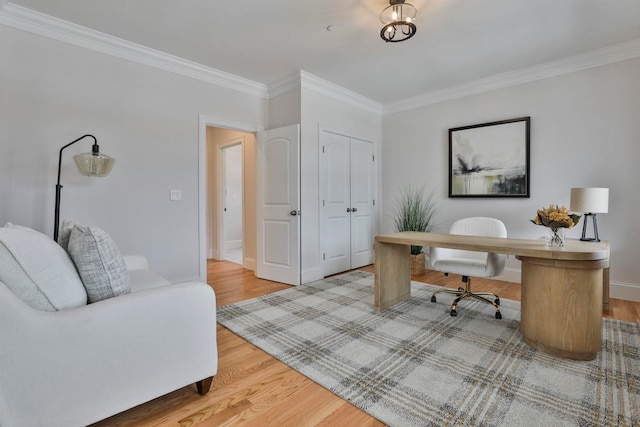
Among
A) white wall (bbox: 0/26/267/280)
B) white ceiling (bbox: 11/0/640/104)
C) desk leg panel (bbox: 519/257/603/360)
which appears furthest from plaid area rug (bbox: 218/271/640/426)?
white ceiling (bbox: 11/0/640/104)

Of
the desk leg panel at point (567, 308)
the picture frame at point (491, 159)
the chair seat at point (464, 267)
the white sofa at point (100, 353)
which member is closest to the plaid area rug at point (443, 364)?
the desk leg panel at point (567, 308)

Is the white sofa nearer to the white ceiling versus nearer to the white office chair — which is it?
the white office chair

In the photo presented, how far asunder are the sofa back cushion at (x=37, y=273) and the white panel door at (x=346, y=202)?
2.98m

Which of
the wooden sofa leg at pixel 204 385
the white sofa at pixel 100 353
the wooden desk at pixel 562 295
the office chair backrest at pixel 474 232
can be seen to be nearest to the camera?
the white sofa at pixel 100 353

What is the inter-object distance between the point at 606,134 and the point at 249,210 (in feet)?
14.2

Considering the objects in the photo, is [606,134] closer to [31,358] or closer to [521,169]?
[521,169]

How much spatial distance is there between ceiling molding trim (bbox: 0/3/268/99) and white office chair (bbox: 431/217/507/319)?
305 cm

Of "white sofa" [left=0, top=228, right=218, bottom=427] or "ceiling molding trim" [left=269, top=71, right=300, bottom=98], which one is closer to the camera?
"white sofa" [left=0, top=228, right=218, bottom=427]

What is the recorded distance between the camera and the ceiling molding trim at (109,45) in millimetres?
2516

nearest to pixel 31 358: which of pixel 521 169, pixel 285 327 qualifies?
pixel 285 327

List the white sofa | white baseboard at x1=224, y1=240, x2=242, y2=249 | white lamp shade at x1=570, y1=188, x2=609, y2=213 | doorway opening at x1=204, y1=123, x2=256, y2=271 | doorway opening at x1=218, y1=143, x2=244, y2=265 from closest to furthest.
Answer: the white sofa
white lamp shade at x1=570, y1=188, x2=609, y2=213
doorway opening at x1=204, y1=123, x2=256, y2=271
doorway opening at x1=218, y1=143, x2=244, y2=265
white baseboard at x1=224, y1=240, x2=242, y2=249

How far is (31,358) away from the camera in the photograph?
1.18 metres

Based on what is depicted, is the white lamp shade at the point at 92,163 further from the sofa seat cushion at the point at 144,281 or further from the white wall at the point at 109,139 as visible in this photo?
the sofa seat cushion at the point at 144,281

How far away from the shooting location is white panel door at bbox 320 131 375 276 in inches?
166
